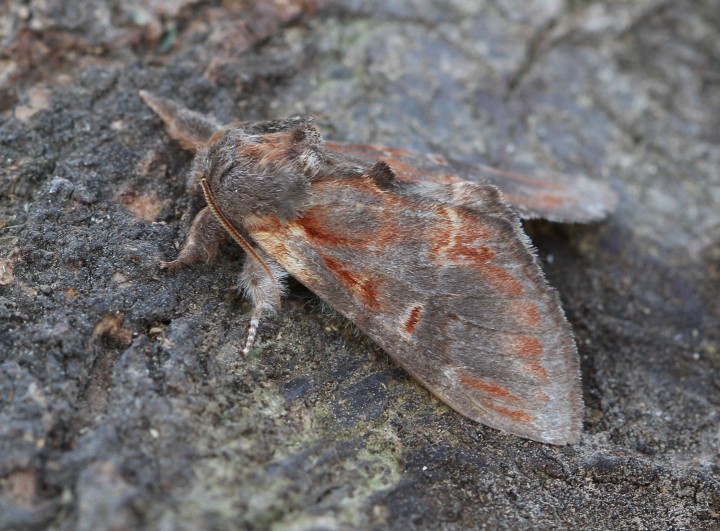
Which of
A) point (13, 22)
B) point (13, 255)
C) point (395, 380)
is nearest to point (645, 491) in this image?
point (395, 380)

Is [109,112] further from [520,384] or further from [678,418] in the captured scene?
[678,418]

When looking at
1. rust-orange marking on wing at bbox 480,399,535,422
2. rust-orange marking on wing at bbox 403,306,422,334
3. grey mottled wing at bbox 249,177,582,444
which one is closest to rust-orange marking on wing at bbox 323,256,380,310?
grey mottled wing at bbox 249,177,582,444

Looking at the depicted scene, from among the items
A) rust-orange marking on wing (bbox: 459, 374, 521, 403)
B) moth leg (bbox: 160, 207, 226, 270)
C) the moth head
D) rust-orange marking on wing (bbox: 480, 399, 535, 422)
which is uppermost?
the moth head

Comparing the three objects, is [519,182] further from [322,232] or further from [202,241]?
[202,241]

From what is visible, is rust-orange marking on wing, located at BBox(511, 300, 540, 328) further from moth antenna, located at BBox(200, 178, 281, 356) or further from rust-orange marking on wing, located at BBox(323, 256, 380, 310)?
moth antenna, located at BBox(200, 178, 281, 356)

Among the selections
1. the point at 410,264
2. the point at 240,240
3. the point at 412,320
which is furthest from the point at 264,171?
the point at 412,320
